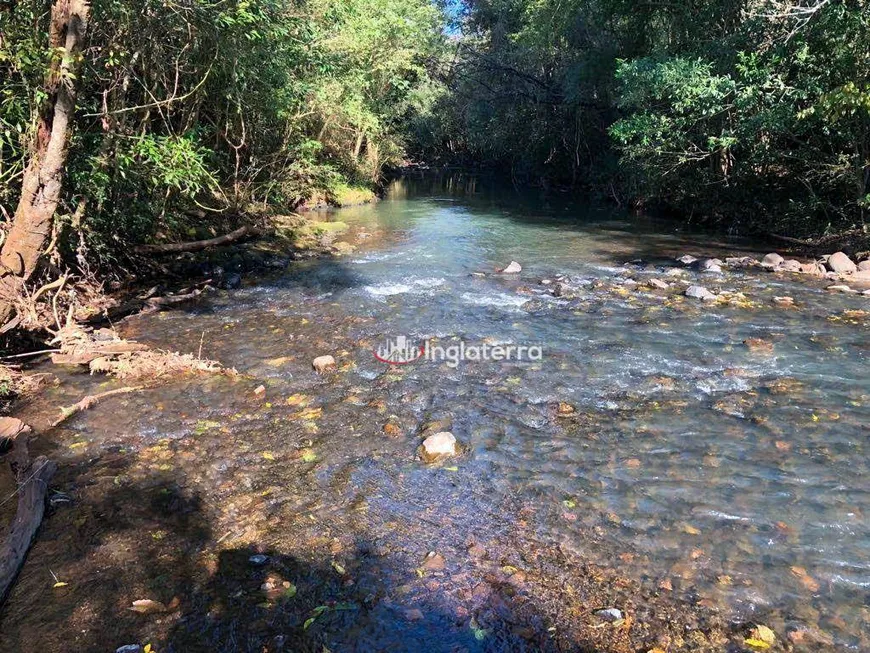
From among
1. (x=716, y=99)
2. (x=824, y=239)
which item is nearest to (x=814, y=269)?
(x=824, y=239)

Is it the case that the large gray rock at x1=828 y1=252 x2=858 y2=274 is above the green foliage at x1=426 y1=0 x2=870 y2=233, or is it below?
below

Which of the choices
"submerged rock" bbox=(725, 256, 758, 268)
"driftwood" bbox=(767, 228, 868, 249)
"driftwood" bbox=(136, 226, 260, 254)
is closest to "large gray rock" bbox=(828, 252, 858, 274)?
"submerged rock" bbox=(725, 256, 758, 268)

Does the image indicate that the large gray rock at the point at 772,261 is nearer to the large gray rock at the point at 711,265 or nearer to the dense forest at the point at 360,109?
Answer: the large gray rock at the point at 711,265

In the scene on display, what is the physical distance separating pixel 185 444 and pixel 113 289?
20.8ft

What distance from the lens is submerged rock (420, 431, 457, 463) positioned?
5.57 meters

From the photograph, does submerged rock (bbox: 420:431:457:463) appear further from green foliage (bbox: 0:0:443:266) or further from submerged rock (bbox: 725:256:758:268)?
submerged rock (bbox: 725:256:758:268)

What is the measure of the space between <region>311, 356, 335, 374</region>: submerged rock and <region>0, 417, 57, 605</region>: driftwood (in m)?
3.08

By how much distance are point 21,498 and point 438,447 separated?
343 cm

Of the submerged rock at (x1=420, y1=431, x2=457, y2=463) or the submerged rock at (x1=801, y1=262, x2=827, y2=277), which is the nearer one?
the submerged rock at (x1=420, y1=431, x2=457, y2=463)

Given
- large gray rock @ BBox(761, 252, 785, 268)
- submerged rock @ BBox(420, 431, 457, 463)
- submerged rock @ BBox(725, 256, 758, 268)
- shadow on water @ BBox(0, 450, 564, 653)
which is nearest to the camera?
shadow on water @ BBox(0, 450, 564, 653)

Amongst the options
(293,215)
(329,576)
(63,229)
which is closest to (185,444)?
(329,576)

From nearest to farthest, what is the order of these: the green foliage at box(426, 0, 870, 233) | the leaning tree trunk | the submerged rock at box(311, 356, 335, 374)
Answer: the leaning tree trunk
the submerged rock at box(311, 356, 335, 374)
the green foliage at box(426, 0, 870, 233)

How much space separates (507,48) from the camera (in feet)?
103

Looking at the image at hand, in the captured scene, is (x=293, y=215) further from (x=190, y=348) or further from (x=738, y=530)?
(x=738, y=530)
